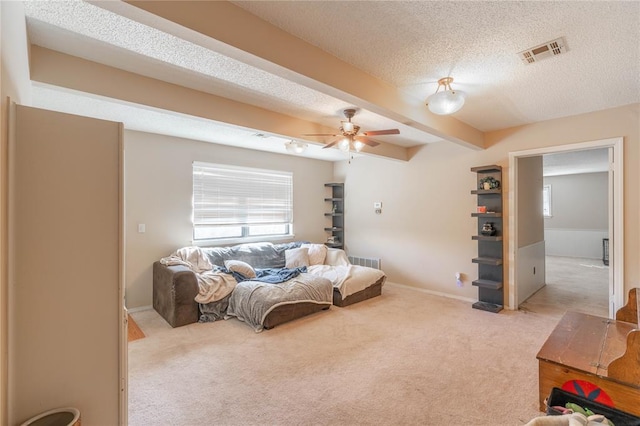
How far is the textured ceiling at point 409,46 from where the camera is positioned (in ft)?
5.42

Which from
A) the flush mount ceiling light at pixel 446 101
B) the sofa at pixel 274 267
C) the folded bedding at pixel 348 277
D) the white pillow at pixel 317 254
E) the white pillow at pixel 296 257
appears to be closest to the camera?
the flush mount ceiling light at pixel 446 101

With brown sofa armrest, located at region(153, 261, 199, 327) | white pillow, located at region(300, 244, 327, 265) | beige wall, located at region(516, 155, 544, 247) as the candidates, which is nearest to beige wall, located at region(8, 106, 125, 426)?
brown sofa armrest, located at region(153, 261, 199, 327)

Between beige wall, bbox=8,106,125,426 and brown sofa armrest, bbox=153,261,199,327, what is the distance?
1.97 metres

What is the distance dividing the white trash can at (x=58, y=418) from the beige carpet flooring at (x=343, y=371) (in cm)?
60

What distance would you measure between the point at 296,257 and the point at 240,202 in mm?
1355

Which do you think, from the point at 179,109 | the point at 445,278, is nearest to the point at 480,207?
the point at 445,278

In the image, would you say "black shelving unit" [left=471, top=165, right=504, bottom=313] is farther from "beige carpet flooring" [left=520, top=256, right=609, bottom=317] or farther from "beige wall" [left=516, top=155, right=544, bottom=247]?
"beige carpet flooring" [left=520, top=256, right=609, bottom=317]

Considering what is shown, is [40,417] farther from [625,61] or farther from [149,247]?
[625,61]

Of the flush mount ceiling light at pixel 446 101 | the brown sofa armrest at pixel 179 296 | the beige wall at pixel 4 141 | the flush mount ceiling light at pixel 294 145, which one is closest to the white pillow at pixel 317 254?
the flush mount ceiling light at pixel 294 145

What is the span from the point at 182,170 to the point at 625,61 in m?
4.93

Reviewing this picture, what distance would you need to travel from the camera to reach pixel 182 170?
174 inches

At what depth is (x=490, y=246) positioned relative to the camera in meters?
4.21

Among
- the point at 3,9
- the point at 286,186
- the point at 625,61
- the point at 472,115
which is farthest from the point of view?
the point at 286,186

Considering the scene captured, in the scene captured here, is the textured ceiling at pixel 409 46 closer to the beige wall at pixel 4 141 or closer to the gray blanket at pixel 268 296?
the beige wall at pixel 4 141
